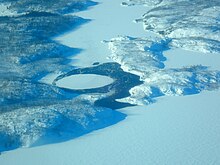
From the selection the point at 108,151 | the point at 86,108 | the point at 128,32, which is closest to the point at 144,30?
the point at 128,32

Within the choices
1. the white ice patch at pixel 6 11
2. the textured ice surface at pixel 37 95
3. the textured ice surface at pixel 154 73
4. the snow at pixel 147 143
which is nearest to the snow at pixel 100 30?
the textured ice surface at pixel 37 95

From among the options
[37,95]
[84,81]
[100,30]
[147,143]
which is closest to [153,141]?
[147,143]

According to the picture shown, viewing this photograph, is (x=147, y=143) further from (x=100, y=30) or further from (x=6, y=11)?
(x=6, y=11)

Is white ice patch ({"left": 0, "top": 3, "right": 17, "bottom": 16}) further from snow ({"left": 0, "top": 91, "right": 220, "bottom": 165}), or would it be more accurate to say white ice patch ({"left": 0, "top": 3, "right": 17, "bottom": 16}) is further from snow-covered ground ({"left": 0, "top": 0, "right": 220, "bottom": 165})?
snow ({"left": 0, "top": 91, "right": 220, "bottom": 165})

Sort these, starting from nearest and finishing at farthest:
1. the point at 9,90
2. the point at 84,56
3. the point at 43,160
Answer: the point at 43,160
the point at 9,90
the point at 84,56

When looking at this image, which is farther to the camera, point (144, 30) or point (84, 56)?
point (144, 30)

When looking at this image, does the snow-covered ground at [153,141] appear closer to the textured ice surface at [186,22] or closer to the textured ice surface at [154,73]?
the textured ice surface at [154,73]

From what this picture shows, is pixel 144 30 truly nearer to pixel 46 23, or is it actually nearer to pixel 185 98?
pixel 46 23

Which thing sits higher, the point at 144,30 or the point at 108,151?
the point at 144,30
